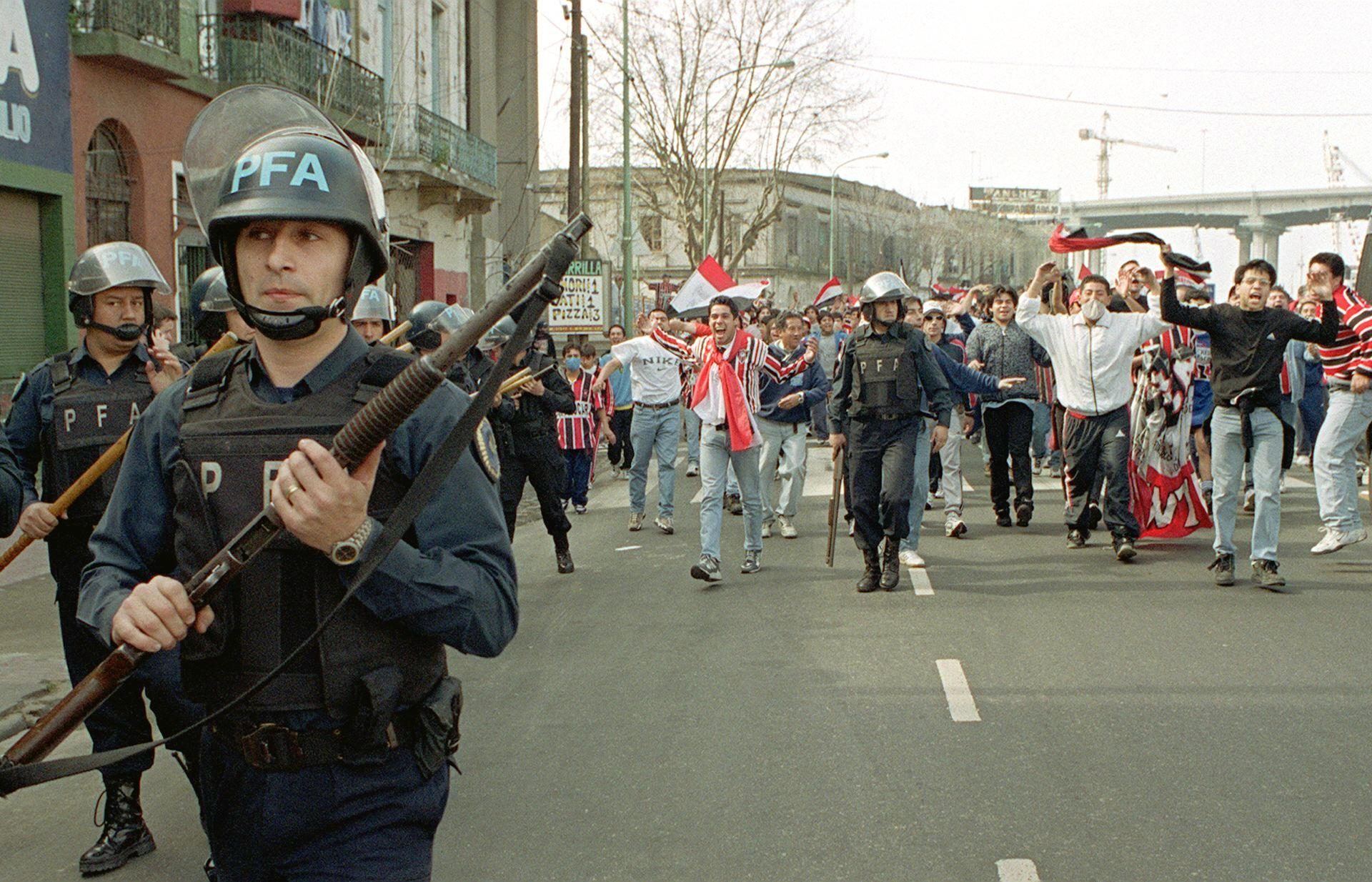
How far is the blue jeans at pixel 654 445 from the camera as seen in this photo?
1298 centimetres

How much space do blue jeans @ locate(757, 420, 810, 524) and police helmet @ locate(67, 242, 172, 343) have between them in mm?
7512

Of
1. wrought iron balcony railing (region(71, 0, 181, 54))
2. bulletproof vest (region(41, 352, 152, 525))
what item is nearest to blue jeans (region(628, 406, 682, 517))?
wrought iron balcony railing (region(71, 0, 181, 54))

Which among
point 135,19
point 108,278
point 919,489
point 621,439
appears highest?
point 135,19

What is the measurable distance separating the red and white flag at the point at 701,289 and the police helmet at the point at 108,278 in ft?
32.9

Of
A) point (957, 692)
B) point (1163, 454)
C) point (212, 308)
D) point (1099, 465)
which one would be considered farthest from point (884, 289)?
point (212, 308)

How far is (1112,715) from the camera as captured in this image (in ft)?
19.9

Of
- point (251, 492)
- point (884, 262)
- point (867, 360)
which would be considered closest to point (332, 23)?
point (867, 360)

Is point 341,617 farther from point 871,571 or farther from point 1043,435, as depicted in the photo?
point 1043,435

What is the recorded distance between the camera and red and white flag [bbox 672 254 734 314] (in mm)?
14930

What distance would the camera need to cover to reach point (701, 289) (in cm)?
1499

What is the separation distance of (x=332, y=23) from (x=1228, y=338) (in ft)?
49.8

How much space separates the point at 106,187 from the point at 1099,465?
1076cm

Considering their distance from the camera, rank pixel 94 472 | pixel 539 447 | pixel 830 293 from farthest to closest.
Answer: pixel 830 293 → pixel 539 447 → pixel 94 472

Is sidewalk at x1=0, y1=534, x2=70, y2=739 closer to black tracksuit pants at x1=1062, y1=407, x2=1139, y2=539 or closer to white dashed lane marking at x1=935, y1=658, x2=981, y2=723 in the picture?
white dashed lane marking at x1=935, y1=658, x2=981, y2=723
